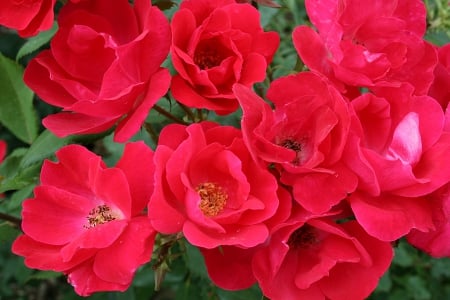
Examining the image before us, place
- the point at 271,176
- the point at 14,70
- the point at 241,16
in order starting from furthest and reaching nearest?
1. the point at 14,70
2. the point at 241,16
3. the point at 271,176

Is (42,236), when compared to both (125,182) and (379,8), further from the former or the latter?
(379,8)

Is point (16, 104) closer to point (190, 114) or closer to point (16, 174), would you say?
point (16, 174)

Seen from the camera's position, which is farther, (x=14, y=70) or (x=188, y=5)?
(x=14, y=70)

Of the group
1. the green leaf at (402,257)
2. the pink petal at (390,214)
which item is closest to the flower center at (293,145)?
the pink petal at (390,214)

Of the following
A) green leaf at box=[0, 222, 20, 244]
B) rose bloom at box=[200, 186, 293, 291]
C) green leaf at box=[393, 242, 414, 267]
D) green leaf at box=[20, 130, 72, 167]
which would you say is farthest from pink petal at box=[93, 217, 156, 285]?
green leaf at box=[393, 242, 414, 267]

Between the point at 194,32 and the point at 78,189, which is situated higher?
the point at 194,32

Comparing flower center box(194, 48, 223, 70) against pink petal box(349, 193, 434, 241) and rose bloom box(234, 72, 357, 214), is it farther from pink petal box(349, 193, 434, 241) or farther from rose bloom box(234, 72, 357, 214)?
pink petal box(349, 193, 434, 241)

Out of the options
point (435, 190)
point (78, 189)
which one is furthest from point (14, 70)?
point (435, 190)
